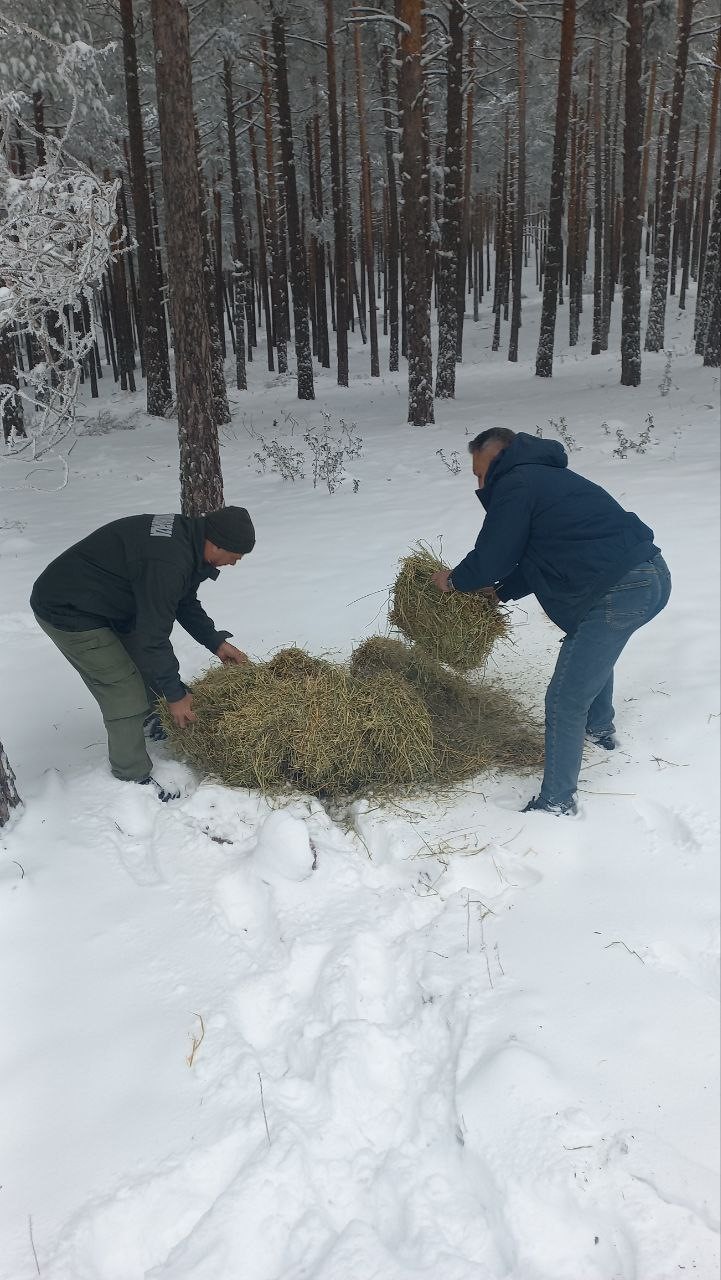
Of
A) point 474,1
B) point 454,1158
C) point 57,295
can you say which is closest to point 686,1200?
point 454,1158

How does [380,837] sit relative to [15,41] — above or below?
below

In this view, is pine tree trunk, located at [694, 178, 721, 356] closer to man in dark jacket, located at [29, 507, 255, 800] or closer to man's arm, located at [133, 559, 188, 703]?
man in dark jacket, located at [29, 507, 255, 800]

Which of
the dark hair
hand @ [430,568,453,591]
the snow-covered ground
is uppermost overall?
the dark hair

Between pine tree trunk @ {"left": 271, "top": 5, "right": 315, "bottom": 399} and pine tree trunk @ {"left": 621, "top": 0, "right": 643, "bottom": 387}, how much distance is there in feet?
20.7

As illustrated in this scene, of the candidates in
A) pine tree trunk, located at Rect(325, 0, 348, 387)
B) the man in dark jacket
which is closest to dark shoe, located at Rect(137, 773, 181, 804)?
the man in dark jacket

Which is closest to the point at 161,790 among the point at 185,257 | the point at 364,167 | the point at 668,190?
the point at 185,257

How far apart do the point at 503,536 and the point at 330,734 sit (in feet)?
4.32

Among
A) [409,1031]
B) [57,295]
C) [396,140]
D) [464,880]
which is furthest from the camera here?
[396,140]

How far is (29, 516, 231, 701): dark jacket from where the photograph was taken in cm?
367

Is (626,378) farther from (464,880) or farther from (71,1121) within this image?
(71,1121)

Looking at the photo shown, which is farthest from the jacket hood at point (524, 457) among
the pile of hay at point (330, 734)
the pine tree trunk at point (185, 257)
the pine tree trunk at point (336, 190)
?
the pine tree trunk at point (336, 190)

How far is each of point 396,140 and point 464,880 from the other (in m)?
25.3

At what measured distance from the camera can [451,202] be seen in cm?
1497

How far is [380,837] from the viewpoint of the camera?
3.63 m
